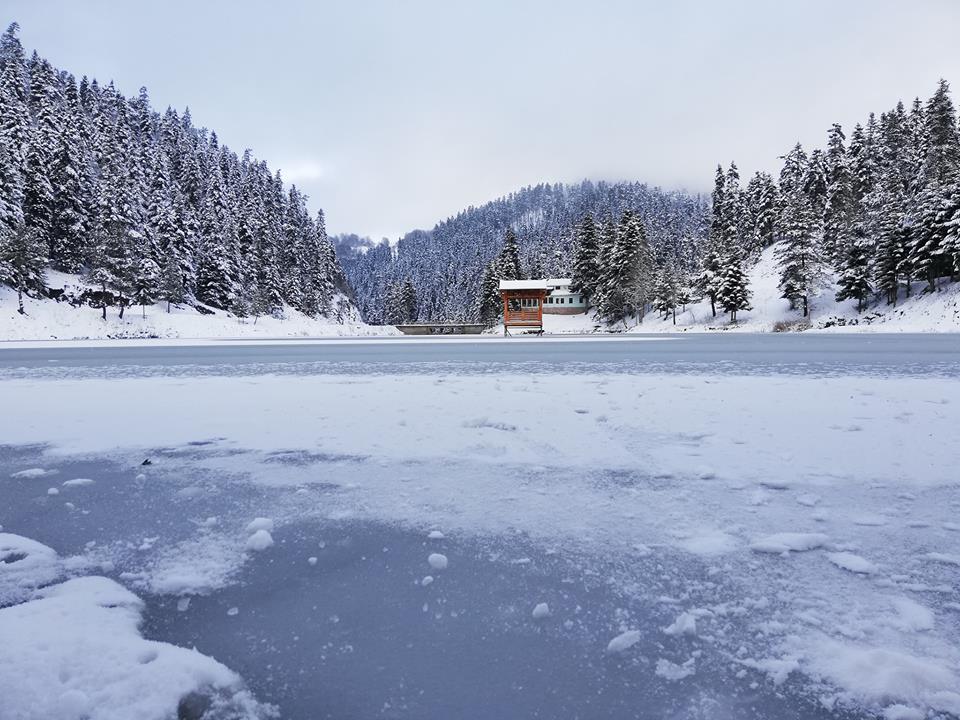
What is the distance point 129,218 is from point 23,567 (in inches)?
2494

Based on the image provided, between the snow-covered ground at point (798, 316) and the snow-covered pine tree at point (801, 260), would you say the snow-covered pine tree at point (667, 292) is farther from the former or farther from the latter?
the snow-covered pine tree at point (801, 260)

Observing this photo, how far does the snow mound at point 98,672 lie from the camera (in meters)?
1.69

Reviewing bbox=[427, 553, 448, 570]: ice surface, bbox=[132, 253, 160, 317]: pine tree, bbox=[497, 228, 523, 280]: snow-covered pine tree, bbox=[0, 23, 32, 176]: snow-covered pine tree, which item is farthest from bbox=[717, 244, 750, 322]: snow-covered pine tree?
bbox=[0, 23, 32, 176]: snow-covered pine tree

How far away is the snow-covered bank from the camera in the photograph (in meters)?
1.69

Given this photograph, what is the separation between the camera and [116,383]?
1052cm

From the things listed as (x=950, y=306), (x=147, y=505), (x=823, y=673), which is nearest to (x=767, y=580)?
(x=823, y=673)

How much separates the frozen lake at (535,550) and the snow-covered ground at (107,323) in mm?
41771

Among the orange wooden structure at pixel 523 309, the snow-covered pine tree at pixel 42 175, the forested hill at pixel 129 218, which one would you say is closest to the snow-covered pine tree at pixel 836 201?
the orange wooden structure at pixel 523 309

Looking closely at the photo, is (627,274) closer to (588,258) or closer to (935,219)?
(588,258)

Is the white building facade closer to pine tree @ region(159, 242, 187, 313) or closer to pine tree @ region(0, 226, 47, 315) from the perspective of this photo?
pine tree @ region(159, 242, 187, 313)

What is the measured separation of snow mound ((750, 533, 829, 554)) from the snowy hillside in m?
40.4

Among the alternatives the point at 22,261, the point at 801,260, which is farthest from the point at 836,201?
the point at 22,261

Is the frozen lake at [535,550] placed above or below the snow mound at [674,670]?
above

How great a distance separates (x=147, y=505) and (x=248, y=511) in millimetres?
791
